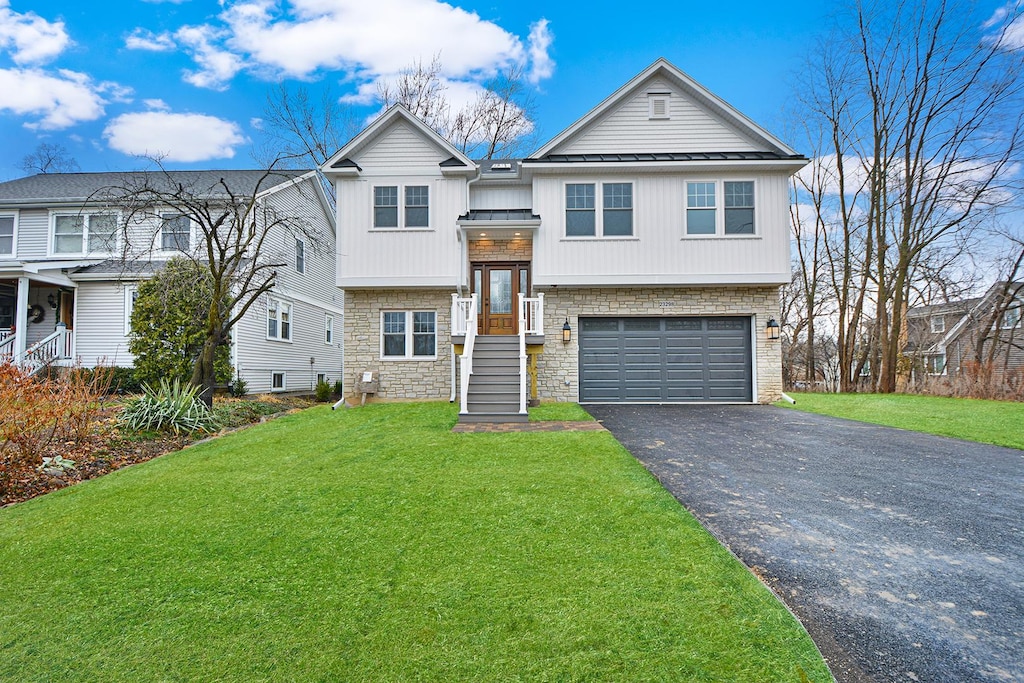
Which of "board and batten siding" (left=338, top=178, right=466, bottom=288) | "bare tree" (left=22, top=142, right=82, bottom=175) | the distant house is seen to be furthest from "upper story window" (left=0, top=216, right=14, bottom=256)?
the distant house

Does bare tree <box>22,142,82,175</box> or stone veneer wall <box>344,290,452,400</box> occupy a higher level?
bare tree <box>22,142,82,175</box>

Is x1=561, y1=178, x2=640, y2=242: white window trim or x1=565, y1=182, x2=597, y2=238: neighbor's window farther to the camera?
x1=565, y1=182, x2=597, y2=238: neighbor's window

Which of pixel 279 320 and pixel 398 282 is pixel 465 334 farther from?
pixel 279 320

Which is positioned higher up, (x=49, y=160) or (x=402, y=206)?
(x=49, y=160)

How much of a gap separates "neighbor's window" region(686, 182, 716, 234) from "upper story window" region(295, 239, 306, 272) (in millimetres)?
13371

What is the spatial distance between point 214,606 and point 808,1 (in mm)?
23792

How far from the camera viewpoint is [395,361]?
12.7 m

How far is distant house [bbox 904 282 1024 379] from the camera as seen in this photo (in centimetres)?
1634

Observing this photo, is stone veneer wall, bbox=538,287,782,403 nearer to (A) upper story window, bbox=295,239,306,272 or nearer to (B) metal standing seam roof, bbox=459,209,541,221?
(B) metal standing seam roof, bbox=459,209,541,221

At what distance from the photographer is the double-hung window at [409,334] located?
12750 mm

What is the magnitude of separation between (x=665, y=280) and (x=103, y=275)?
16.3m

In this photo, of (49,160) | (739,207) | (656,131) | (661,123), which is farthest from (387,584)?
(49,160)

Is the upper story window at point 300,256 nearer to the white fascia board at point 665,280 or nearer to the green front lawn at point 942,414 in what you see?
the white fascia board at point 665,280

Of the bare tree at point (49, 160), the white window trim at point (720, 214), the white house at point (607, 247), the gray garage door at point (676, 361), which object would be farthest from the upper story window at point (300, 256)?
the bare tree at point (49, 160)
